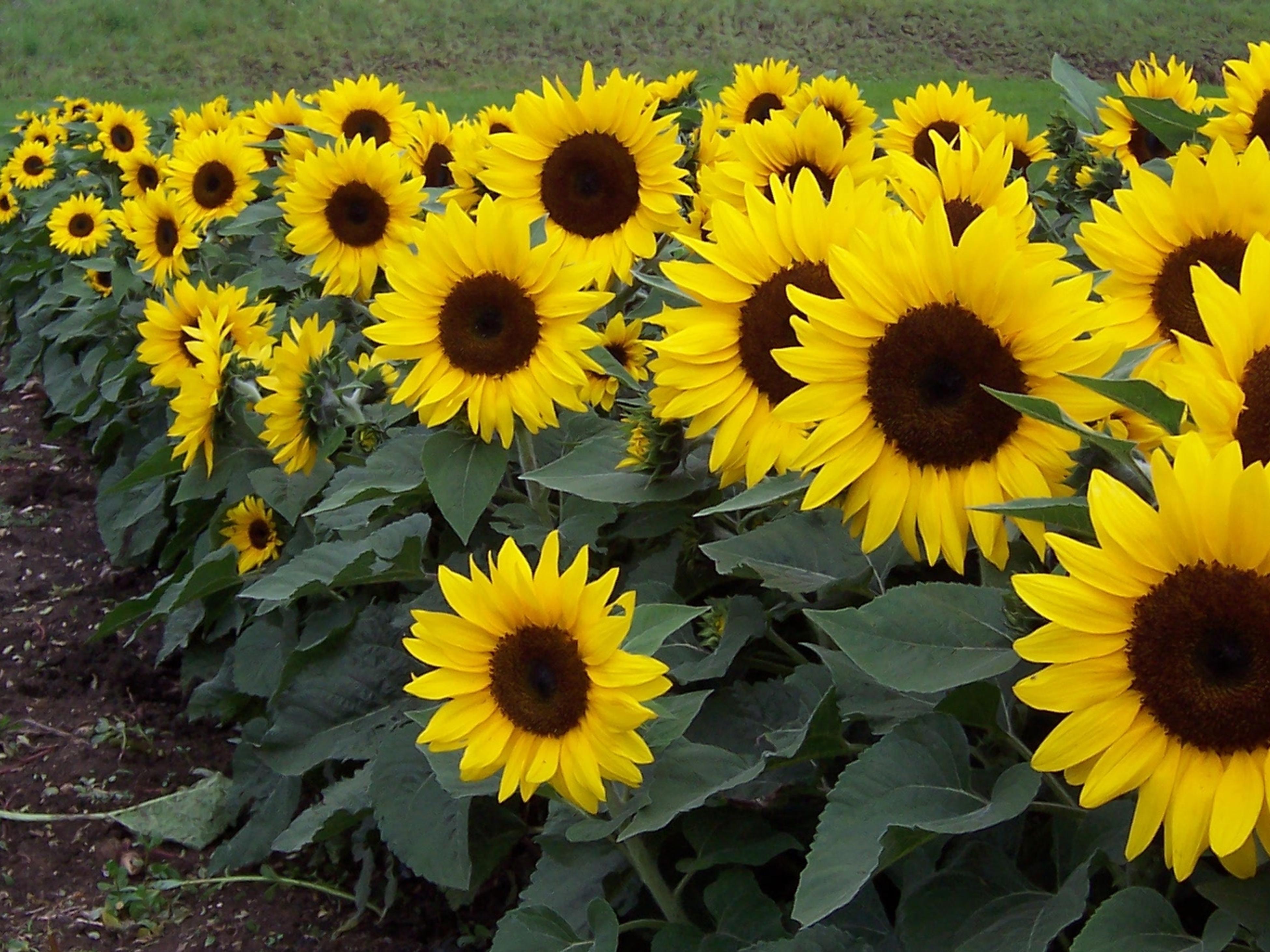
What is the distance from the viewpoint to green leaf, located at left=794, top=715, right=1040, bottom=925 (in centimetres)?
137

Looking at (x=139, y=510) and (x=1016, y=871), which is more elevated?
(x=1016, y=871)

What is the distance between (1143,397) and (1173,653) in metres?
0.24

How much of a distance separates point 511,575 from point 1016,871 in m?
0.70

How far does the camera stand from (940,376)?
1.43m

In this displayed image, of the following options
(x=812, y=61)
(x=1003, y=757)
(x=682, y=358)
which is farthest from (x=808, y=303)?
(x=812, y=61)

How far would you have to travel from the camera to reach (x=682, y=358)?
1749 mm

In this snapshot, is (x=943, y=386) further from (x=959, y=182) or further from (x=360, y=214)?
(x=360, y=214)

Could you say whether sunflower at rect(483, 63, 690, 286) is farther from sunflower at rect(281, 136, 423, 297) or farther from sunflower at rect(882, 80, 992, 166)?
sunflower at rect(882, 80, 992, 166)

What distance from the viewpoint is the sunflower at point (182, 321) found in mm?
3238

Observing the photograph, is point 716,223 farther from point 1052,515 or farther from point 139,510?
point 139,510

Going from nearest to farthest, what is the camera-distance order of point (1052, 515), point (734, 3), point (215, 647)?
point (1052, 515) → point (215, 647) → point (734, 3)

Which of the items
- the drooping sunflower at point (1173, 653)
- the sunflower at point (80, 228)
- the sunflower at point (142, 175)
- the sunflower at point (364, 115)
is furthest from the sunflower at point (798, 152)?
the sunflower at point (80, 228)

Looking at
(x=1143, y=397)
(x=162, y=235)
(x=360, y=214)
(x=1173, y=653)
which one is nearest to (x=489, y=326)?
(x=360, y=214)

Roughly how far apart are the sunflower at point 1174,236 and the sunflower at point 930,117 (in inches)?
65.2
